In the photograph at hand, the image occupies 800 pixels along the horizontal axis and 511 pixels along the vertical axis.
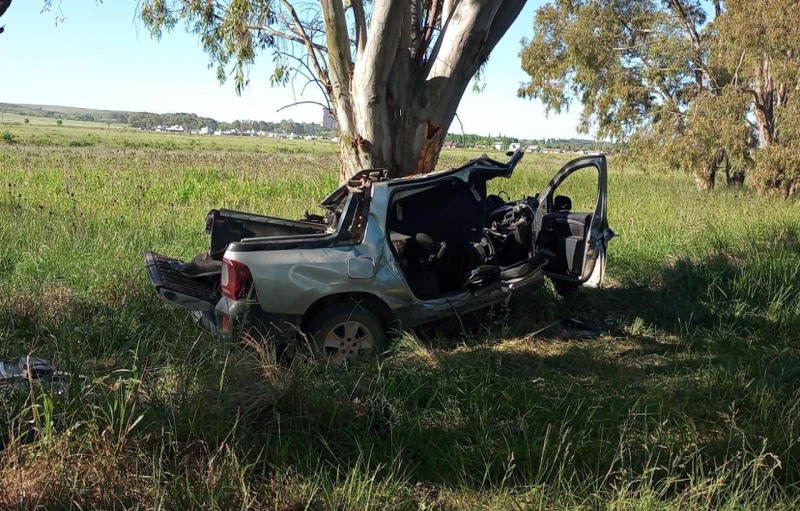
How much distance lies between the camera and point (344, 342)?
17.1 ft

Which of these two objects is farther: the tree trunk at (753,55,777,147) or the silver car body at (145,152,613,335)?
the tree trunk at (753,55,777,147)

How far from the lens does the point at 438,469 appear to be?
3561 millimetres

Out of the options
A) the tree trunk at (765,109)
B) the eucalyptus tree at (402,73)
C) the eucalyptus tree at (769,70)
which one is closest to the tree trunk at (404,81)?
the eucalyptus tree at (402,73)

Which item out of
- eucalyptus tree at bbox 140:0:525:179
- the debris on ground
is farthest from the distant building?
the debris on ground

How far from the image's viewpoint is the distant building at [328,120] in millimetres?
7090

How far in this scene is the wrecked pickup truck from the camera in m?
5.00

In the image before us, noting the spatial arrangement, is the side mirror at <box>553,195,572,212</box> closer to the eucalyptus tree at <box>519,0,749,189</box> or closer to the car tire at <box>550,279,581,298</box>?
the car tire at <box>550,279,581,298</box>

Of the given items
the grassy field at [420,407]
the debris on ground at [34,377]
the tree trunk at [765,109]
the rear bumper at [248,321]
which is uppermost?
the tree trunk at [765,109]

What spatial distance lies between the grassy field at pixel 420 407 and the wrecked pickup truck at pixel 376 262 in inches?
13.4

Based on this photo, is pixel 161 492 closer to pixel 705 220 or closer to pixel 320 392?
pixel 320 392

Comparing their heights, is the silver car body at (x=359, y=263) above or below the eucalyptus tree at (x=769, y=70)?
A: below

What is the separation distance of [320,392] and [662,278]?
5828 mm

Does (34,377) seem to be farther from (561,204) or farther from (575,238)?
(561,204)

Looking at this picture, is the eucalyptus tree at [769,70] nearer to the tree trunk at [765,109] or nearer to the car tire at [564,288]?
the tree trunk at [765,109]
